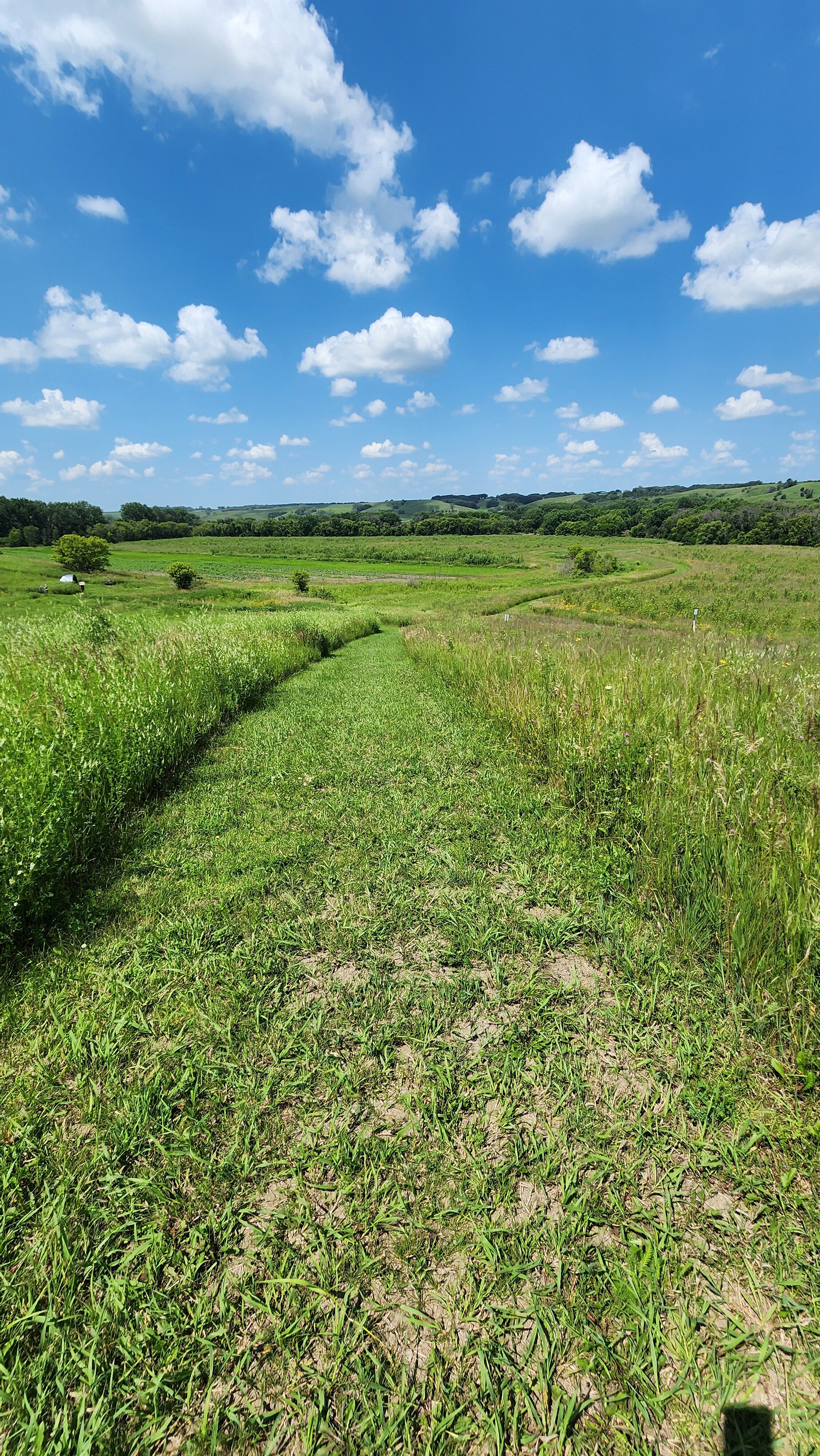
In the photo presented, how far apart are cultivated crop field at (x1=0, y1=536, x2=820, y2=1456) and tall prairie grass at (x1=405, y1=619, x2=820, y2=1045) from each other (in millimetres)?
33

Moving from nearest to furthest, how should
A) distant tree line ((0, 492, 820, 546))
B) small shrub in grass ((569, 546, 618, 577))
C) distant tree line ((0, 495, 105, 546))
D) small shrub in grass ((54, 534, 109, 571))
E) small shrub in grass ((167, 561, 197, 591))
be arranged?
1. small shrub in grass ((167, 561, 197, 591))
2. small shrub in grass ((54, 534, 109, 571))
3. small shrub in grass ((569, 546, 618, 577))
4. distant tree line ((0, 492, 820, 546))
5. distant tree line ((0, 495, 105, 546))

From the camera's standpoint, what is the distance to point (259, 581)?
226 ft

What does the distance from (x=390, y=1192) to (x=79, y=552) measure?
248 feet

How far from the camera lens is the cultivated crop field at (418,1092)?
156 centimetres

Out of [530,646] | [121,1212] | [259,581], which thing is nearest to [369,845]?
[121,1212]

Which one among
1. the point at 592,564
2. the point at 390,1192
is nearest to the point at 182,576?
the point at 592,564

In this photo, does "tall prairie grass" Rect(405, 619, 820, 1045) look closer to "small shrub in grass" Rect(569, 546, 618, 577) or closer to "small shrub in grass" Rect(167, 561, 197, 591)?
"small shrub in grass" Rect(167, 561, 197, 591)

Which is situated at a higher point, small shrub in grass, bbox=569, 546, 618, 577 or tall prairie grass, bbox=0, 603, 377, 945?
small shrub in grass, bbox=569, 546, 618, 577

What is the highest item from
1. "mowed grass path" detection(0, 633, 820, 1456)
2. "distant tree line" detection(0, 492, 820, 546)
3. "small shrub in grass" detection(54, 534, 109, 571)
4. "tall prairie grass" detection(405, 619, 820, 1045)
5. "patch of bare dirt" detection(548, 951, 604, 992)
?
"distant tree line" detection(0, 492, 820, 546)

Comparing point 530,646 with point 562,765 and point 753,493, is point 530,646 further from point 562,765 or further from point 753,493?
point 753,493

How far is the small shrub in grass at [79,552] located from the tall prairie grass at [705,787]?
70.0m

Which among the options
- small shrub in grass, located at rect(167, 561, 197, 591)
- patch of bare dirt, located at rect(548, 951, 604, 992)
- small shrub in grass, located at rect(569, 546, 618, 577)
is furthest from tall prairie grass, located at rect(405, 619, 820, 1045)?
small shrub in grass, located at rect(569, 546, 618, 577)

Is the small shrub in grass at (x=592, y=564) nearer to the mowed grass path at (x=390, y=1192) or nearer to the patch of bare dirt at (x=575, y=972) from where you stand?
the patch of bare dirt at (x=575, y=972)

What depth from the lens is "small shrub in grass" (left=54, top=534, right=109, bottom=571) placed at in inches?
2464
